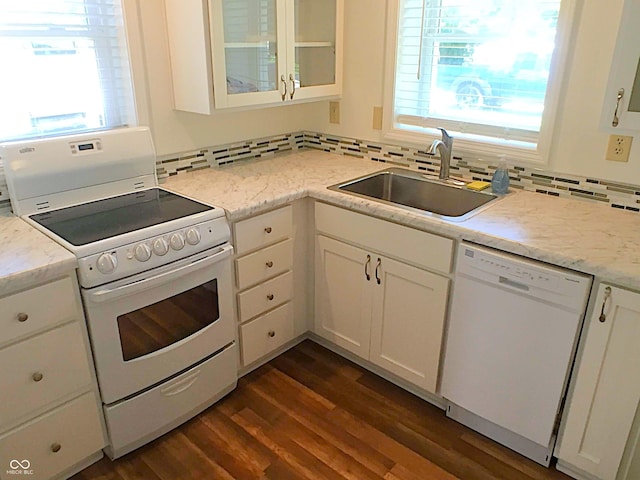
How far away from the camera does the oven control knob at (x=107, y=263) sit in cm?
166

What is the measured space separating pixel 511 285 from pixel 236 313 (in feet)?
3.89

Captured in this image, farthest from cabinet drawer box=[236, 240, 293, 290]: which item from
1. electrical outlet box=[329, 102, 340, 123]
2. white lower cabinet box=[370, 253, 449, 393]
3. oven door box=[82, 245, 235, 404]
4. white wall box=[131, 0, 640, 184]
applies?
electrical outlet box=[329, 102, 340, 123]

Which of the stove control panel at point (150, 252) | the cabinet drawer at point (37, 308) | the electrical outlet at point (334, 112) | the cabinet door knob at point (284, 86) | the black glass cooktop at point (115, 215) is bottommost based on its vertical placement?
the cabinet drawer at point (37, 308)

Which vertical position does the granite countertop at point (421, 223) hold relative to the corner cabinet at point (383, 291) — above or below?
above

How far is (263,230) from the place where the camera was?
223cm

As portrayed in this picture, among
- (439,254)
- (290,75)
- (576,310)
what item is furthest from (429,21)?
(576,310)

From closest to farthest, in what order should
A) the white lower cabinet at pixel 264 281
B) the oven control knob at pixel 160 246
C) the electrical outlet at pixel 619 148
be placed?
the oven control knob at pixel 160 246 < the electrical outlet at pixel 619 148 < the white lower cabinet at pixel 264 281

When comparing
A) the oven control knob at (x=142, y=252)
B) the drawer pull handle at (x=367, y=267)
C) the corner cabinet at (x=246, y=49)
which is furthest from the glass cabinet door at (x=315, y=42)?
the oven control knob at (x=142, y=252)

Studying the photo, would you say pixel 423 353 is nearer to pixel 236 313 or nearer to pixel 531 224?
pixel 531 224

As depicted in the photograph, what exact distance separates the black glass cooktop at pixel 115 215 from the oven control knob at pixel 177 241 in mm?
93

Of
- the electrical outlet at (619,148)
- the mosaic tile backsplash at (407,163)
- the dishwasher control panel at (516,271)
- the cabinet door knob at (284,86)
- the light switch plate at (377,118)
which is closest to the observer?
the dishwasher control panel at (516,271)

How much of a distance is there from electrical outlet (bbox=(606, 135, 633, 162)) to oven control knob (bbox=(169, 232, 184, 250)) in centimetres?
176

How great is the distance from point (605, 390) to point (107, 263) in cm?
175

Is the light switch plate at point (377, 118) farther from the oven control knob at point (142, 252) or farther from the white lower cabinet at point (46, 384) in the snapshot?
the white lower cabinet at point (46, 384)
